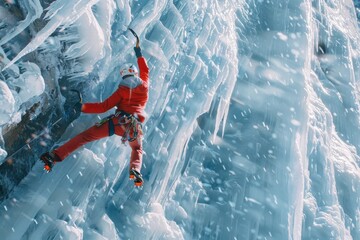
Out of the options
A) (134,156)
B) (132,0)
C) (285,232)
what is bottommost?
(285,232)

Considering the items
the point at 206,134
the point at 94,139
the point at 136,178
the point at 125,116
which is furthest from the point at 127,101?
the point at 206,134

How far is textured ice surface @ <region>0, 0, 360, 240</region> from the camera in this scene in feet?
12.7

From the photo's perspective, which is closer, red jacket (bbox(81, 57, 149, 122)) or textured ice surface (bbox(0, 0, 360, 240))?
textured ice surface (bbox(0, 0, 360, 240))

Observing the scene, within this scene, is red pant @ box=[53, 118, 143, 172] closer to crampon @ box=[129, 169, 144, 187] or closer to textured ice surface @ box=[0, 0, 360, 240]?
crampon @ box=[129, 169, 144, 187]

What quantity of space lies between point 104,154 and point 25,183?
89 centimetres

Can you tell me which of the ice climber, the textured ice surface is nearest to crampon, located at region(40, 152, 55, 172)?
the ice climber

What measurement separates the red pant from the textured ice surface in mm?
291

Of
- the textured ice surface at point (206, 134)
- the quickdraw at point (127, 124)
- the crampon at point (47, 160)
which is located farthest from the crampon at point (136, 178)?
the crampon at point (47, 160)

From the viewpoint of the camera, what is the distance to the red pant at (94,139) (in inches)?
148

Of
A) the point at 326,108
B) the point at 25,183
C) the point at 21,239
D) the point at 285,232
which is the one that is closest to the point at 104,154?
the point at 25,183

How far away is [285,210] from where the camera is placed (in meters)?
6.34

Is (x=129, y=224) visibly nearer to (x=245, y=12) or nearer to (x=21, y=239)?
(x=21, y=239)

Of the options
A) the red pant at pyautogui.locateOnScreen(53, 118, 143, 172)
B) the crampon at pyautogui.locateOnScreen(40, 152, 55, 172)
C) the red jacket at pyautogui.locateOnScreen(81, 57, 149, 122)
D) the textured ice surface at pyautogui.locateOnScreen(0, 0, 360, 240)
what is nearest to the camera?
the crampon at pyautogui.locateOnScreen(40, 152, 55, 172)

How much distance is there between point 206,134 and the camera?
6.47m
